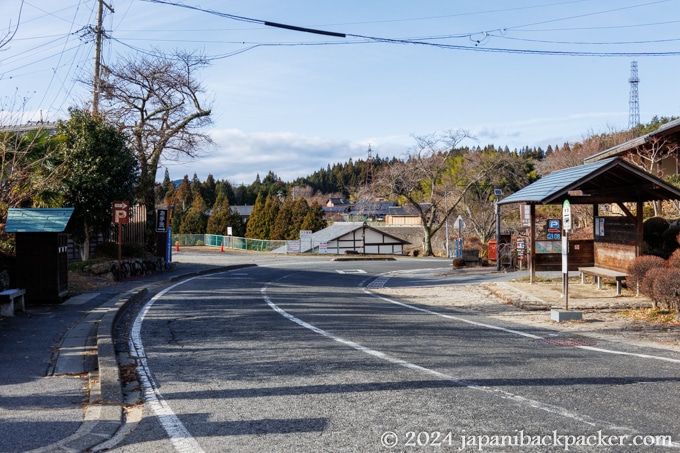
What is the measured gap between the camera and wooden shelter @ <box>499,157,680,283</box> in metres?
15.3

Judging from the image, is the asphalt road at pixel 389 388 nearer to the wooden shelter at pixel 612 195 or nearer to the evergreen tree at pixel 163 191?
the wooden shelter at pixel 612 195

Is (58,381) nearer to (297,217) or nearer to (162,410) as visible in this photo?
(162,410)

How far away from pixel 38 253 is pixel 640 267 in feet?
44.4

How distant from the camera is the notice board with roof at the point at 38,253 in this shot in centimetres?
1325

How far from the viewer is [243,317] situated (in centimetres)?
1209

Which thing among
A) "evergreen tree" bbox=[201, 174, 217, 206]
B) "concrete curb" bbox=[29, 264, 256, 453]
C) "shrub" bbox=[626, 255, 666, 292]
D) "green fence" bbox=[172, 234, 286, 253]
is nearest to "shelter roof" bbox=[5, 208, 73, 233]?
"concrete curb" bbox=[29, 264, 256, 453]

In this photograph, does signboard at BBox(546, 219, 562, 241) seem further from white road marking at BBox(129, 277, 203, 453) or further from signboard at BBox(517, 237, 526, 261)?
white road marking at BBox(129, 277, 203, 453)

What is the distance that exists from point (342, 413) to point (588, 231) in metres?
25.1

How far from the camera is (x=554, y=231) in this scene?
2459cm

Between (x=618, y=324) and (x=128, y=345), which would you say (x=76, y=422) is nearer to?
(x=128, y=345)

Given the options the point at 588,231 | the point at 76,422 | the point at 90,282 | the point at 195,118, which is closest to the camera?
the point at 76,422

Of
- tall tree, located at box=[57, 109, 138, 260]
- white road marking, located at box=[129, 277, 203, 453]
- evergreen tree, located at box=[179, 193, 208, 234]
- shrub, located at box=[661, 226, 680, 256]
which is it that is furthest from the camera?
evergreen tree, located at box=[179, 193, 208, 234]

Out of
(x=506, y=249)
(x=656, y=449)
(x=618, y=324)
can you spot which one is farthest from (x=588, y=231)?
(x=656, y=449)

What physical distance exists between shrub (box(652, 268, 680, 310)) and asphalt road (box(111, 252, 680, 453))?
8.96 feet
